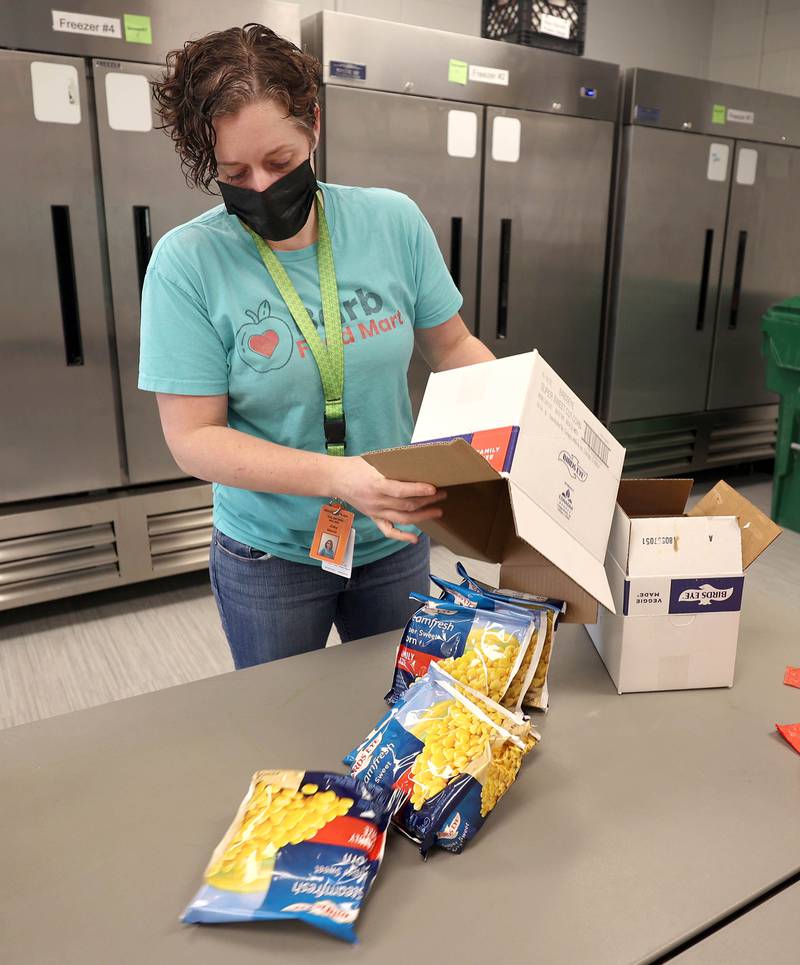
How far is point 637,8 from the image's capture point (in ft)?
15.2

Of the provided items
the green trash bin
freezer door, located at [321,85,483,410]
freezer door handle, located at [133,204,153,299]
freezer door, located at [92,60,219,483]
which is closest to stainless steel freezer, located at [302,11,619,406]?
freezer door, located at [321,85,483,410]

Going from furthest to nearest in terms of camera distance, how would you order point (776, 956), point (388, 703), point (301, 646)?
point (301, 646) < point (388, 703) < point (776, 956)

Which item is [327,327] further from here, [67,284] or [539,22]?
[539,22]


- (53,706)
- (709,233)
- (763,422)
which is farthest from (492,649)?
(763,422)

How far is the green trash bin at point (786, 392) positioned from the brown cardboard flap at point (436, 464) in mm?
3255

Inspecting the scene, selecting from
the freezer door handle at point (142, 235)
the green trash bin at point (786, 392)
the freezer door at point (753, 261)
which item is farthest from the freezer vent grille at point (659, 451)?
the freezer door handle at point (142, 235)

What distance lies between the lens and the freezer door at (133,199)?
2.60 meters

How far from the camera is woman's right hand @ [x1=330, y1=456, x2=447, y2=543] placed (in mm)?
1028

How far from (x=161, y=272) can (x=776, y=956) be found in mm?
1178

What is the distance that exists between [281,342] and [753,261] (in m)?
3.79

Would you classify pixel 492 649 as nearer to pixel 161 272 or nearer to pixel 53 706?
pixel 161 272

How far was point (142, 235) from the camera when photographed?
2.74 metres

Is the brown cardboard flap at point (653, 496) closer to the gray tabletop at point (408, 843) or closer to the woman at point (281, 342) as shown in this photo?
the gray tabletop at point (408, 843)

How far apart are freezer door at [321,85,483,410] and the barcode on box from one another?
216cm
